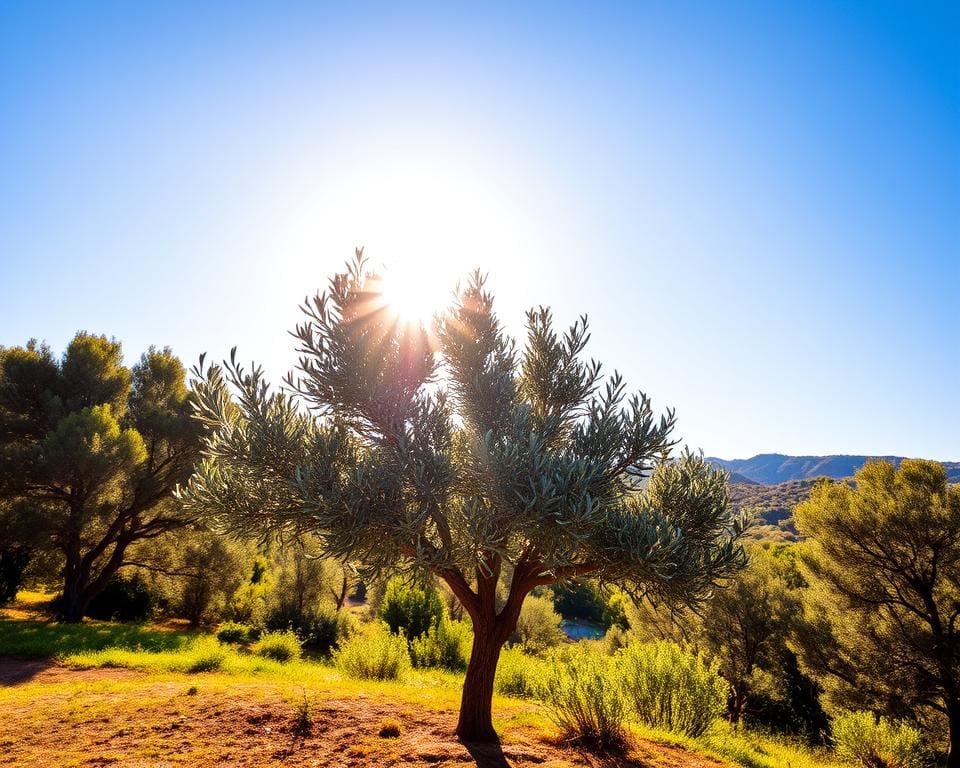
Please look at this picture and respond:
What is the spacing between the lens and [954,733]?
16438 mm

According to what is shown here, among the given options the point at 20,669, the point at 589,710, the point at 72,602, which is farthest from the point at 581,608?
the point at 589,710

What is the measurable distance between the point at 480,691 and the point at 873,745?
14258mm

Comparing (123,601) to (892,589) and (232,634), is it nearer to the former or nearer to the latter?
(232,634)

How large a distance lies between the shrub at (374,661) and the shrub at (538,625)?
2445 centimetres

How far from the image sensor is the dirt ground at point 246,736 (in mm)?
6871

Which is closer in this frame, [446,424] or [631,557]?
[631,557]

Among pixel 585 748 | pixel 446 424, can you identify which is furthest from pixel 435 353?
pixel 585 748

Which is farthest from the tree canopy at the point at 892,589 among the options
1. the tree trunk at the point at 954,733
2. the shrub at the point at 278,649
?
the shrub at the point at 278,649

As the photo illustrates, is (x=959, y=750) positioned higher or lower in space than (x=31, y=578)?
lower

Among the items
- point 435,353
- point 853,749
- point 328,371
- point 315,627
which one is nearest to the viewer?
point 328,371

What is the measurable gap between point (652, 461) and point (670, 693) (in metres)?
7.29

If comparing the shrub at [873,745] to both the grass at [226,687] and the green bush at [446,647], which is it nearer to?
the grass at [226,687]

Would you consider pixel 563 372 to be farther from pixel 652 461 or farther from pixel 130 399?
pixel 130 399

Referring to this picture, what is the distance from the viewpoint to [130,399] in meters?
25.5
